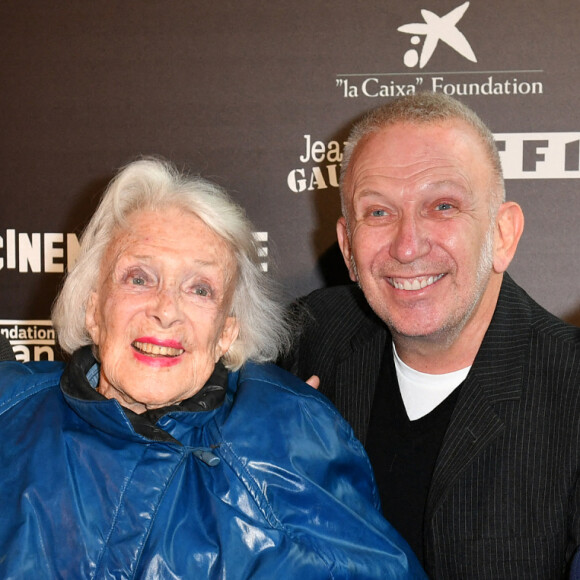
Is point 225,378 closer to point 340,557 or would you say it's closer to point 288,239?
point 340,557

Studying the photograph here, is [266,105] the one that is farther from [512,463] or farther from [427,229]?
[512,463]

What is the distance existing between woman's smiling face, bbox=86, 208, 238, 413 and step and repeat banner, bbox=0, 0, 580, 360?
0.80 metres

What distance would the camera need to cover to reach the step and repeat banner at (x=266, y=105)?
235 centimetres

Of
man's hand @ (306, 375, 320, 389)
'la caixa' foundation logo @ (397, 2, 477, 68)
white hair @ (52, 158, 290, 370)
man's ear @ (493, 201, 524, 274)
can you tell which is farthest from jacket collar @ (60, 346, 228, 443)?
'la caixa' foundation logo @ (397, 2, 477, 68)

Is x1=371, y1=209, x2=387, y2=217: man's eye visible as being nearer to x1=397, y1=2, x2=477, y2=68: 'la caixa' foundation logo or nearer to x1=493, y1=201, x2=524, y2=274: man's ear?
x1=493, y1=201, x2=524, y2=274: man's ear

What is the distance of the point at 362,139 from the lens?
6.45 feet

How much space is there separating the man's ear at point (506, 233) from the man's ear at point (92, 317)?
0.99 metres

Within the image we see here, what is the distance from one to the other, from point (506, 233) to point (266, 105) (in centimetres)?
96

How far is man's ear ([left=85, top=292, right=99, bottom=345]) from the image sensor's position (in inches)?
66.6

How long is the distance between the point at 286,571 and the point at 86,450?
1.52ft

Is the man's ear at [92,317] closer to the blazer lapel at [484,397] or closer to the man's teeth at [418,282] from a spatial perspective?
the man's teeth at [418,282]

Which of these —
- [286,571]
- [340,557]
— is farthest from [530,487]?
[286,571]

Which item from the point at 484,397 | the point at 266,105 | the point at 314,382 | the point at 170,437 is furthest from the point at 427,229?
the point at 266,105

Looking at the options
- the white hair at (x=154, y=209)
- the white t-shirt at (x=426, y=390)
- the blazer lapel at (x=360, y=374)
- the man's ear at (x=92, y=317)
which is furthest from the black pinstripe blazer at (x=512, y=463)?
the man's ear at (x=92, y=317)
